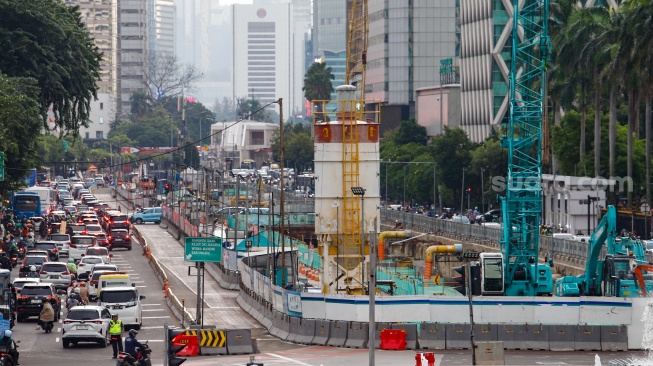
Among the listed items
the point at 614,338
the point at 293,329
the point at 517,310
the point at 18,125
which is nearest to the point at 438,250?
the point at 18,125

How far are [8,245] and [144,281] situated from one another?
12232 mm

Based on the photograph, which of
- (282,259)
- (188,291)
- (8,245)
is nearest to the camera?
(282,259)

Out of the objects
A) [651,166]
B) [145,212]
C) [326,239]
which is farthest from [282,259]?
[145,212]

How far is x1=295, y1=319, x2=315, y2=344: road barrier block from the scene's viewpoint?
4797 cm

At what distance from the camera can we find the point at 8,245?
274ft

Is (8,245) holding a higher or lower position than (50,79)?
lower

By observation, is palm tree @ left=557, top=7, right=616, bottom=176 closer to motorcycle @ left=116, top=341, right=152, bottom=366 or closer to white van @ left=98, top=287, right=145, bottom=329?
white van @ left=98, top=287, right=145, bottom=329

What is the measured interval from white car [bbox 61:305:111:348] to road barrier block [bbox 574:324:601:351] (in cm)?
1563

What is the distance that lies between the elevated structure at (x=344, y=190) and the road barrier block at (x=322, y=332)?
30.1 feet

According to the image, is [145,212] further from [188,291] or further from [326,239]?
[326,239]

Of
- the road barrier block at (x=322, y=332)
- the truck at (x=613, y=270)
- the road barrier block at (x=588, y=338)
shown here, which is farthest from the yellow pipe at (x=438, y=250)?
the road barrier block at (x=588, y=338)

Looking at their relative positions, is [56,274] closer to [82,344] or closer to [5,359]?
[82,344]

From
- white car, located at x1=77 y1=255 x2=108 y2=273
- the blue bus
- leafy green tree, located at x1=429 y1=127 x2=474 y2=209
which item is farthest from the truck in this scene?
leafy green tree, located at x1=429 y1=127 x2=474 y2=209

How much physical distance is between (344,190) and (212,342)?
537 inches
